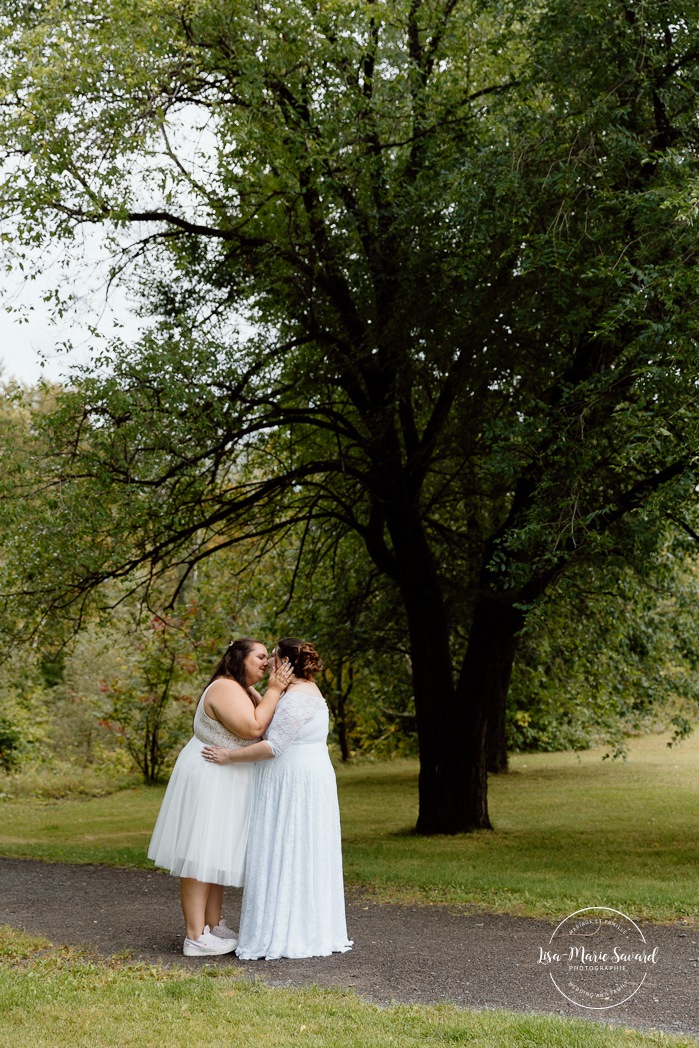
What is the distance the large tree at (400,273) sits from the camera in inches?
364

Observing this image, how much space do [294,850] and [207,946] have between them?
33.0 inches

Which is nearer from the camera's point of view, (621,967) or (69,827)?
(621,967)

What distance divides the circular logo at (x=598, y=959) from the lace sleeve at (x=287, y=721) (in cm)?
212

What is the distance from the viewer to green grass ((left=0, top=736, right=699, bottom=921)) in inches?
360

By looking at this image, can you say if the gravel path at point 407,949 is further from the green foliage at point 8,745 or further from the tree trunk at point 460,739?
the green foliage at point 8,745

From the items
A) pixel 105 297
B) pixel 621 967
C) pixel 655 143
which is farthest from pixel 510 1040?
pixel 105 297

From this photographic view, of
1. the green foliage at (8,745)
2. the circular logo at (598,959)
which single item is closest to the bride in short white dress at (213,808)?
the circular logo at (598,959)

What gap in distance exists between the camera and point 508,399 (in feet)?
38.4

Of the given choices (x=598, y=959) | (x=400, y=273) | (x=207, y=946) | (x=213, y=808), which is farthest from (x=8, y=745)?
(x=598, y=959)

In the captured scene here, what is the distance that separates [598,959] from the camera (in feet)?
21.0

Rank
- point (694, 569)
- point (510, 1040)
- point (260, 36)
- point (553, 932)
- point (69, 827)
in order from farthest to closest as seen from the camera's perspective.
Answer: point (694, 569) → point (69, 827) → point (260, 36) → point (553, 932) → point (510, 1040)

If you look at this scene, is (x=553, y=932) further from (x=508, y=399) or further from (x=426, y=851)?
(x=508, y=399)

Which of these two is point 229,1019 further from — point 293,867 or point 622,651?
point 622,651

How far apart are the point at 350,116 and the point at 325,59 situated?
0.66 metres
